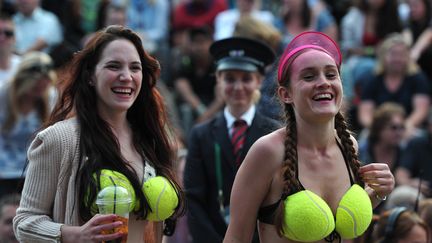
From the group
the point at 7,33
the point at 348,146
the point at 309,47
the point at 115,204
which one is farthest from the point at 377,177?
the point at 7,33

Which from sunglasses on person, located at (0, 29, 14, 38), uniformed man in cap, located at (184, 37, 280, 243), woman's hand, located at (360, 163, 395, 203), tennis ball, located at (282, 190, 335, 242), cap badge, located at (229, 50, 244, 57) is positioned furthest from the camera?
sunglasses on person, located at (0, 29, 14, 38)

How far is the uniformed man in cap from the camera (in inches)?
242

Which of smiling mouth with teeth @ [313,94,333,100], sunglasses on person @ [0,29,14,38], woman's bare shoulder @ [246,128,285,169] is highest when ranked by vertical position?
sunglasses on person @ [0,29,14,38]

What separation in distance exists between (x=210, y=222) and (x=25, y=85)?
305 cm

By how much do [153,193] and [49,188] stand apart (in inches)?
20.4

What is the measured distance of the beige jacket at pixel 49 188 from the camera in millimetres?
4598

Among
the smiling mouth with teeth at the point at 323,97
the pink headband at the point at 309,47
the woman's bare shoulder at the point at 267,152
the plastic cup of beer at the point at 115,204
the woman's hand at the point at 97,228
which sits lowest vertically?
the woman's hand at the point at 97,228

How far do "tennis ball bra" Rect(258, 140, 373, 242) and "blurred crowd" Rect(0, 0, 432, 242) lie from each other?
4.16 metres

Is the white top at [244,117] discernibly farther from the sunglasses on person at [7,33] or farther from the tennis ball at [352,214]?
the sunglasses on person at [7,33]

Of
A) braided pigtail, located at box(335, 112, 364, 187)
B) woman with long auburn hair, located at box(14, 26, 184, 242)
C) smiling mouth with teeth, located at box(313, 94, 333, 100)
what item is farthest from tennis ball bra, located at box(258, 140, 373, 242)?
woman with long auburn hair, located at box(14, 26, 184, 242)

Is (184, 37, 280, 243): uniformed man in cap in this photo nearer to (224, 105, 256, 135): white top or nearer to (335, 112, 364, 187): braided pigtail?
(224, 105, 256, 135): white top

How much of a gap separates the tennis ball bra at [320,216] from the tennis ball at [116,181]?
0.64 m

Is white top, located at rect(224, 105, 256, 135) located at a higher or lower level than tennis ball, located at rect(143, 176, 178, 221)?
higher

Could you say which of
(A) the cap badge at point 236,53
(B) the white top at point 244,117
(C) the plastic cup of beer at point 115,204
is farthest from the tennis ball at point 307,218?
(A) the cap badge at point 236,53
